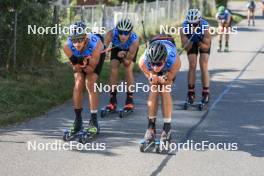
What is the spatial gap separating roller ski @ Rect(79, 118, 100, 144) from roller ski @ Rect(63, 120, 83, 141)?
0.08 meters

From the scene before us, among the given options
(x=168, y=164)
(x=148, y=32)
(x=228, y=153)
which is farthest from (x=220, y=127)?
(x=148, y=32)

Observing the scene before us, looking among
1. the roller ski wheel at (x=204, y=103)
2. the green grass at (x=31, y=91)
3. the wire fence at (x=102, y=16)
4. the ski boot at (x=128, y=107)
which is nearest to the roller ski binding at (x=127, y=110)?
the ski boot at (x=128, y=107)

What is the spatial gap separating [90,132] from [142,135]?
2.78 ft

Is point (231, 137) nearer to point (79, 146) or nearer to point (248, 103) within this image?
point (79, 146)

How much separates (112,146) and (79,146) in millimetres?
479

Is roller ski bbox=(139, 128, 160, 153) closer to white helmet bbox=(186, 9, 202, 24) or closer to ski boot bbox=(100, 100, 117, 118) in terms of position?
ski boot bbox=(100, 100, 117, 118)

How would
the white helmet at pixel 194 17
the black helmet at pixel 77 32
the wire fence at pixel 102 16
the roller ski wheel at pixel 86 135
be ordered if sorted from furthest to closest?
1. the wire fence at pixel 102 16
2. the white helmet at pixel 194 17
3. the roller ski wheel at pixel 86 135
4. the black helmet at pixel 77 32

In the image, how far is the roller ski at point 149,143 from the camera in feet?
27.5

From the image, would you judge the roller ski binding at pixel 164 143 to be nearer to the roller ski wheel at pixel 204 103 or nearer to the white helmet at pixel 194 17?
the roller ski wheel at pixel 204 103

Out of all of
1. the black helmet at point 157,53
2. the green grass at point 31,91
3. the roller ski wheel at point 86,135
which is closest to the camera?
the black helmet at point 157,53

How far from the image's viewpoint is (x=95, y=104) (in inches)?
362

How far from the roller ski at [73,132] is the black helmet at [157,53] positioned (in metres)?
1.61

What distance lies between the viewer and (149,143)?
8477mm

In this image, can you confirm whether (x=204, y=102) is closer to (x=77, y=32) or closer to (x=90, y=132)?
(x=90, y=132)
